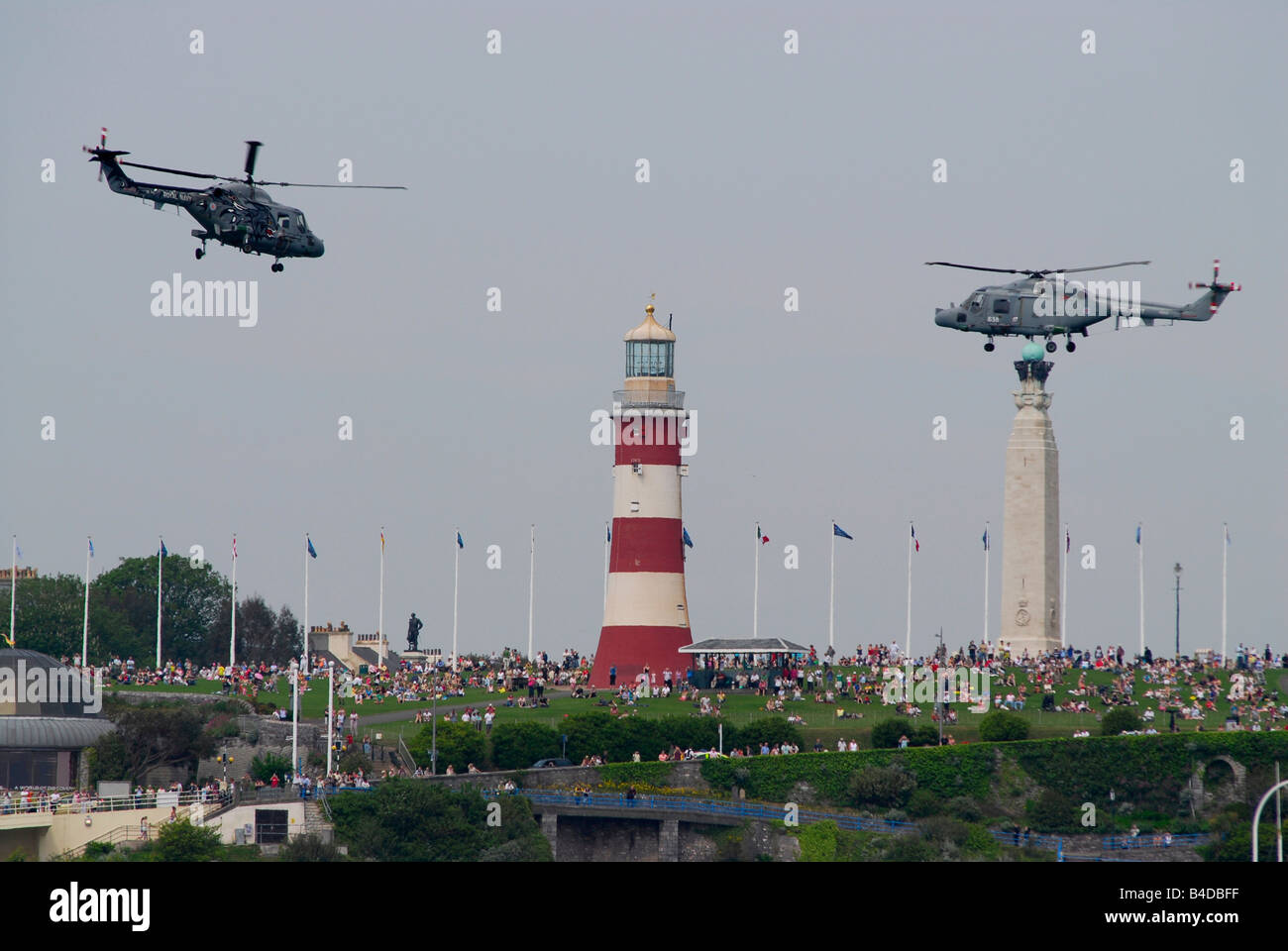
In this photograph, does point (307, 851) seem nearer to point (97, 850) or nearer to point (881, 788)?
point (97, 850)

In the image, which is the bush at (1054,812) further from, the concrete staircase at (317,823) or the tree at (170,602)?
the tree at (170,602)

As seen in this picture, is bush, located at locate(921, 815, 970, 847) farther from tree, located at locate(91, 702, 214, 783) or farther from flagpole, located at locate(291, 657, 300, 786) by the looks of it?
tree, located at locate(91, 702, 214, 783)

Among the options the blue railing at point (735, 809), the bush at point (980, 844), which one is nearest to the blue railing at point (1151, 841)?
the blue railing at point (735, 809)

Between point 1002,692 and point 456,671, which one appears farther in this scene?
point 456,671

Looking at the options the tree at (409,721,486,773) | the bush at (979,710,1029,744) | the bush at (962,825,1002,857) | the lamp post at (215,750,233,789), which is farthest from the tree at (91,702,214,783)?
the bush at (979,710,1029,744)
